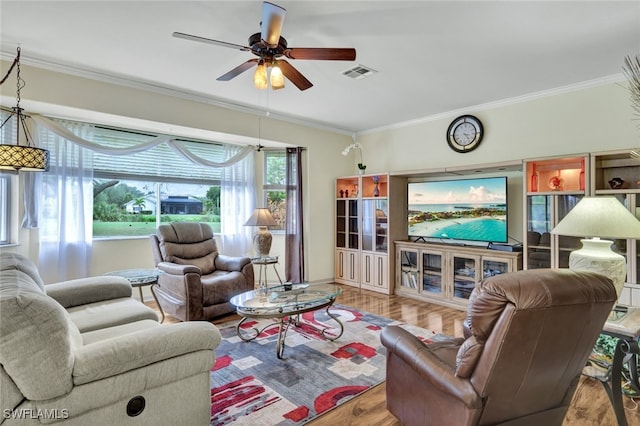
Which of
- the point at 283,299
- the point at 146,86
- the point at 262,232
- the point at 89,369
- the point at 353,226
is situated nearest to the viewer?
the point at 89,369

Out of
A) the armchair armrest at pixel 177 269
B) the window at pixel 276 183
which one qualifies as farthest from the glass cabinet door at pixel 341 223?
the armchair armrest at pixel 177 269

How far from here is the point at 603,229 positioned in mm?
2141

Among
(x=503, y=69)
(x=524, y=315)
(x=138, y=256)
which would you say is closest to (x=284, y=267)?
(x=138, y=256)

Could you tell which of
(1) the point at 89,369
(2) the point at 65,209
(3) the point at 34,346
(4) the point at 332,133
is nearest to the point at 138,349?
(1) the point at 89,369

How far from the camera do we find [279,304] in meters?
2.71

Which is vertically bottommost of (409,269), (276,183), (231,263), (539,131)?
(409,269)

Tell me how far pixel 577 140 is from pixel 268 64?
11.2 feet

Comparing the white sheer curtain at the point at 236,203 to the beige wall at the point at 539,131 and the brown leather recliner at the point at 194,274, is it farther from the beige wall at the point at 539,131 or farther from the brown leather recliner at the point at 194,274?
the beige wall at the point at 539,131

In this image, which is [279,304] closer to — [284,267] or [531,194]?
[284,267]

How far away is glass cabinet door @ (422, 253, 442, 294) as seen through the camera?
440 cm

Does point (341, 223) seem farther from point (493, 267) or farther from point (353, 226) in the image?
point (493, 267)

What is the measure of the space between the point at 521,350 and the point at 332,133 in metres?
4.82

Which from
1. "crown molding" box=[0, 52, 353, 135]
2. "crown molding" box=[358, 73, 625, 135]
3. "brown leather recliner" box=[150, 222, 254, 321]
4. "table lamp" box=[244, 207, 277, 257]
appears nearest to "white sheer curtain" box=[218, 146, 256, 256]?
"brown leather recliner" box=[150, 222, 254, 321]

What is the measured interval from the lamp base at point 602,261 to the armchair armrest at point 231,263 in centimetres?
320
